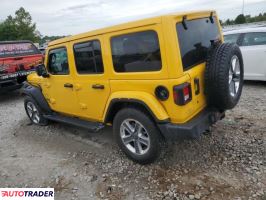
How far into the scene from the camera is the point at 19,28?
47.9 metres

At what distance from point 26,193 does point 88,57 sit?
6.60ft

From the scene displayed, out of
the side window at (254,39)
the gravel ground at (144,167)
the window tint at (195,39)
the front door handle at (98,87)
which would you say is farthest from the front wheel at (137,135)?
the side window at (254,39)

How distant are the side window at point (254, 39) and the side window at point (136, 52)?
479 cm

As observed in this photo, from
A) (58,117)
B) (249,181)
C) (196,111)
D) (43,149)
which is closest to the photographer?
(249,181)

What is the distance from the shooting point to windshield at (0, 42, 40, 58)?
27.4 feet

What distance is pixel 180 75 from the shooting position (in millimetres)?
3021

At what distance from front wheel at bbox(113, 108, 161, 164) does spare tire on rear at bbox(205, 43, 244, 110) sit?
2.73 ft

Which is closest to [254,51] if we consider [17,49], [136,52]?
[136,52]

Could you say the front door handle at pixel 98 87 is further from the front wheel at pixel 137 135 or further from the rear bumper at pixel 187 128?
the rear bumper at pixel 187 128

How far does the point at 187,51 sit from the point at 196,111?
762 millimetres

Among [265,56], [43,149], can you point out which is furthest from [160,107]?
[265,56]

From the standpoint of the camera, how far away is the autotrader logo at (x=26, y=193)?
3408 millimetres

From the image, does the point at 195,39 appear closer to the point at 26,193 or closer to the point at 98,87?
the point at 98,87

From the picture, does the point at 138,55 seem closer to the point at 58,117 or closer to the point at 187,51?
the point at 187,51
